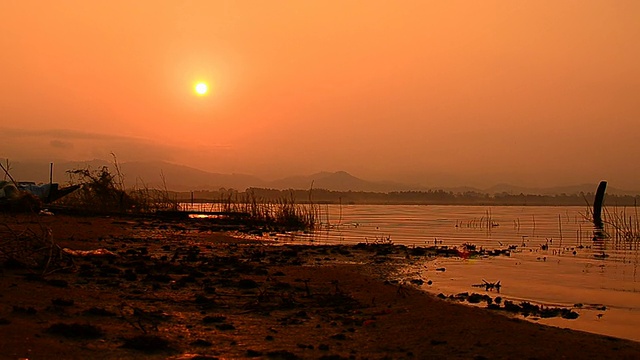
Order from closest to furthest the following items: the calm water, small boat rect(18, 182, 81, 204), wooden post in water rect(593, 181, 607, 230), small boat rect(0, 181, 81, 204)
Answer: the calm water
small boat rect(0, 181, 81, 204)
small boat rect(18, 182, 81, 204)
wooden post in water rect(593, 181, 607, 230)

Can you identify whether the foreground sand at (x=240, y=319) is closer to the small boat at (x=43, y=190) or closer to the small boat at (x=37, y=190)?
the small boat at (x=37, y=190)

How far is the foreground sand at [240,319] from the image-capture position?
7.69 metres

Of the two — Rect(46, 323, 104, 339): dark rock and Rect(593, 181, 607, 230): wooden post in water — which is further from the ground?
Rect(593, 181, 607, 230): wooden post in water

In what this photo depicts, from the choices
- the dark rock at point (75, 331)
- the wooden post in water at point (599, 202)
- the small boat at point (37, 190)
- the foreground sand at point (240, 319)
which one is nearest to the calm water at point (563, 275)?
the foreground sand at point (240, 319)

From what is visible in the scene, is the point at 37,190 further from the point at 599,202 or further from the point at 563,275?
the point at 599,202

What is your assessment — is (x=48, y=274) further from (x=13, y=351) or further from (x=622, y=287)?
(x=622, y=287)

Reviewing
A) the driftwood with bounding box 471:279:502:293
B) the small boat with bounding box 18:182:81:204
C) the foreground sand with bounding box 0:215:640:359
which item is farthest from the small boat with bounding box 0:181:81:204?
the driftwood with bounding box 471:279:502:293

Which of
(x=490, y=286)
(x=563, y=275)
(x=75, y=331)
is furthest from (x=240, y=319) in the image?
(x=563, y=275)

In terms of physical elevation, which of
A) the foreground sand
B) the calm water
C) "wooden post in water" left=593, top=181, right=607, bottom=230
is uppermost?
"wooden post in water" left=593, top=181, right=607, bottom=230

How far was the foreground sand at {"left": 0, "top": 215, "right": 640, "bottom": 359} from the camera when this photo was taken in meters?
7.69

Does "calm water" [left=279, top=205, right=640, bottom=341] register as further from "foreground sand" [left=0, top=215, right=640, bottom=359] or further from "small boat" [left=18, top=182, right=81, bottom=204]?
"small boat" [left=18, top=182, right=81, bottom=204]

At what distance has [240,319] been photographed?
9.72m

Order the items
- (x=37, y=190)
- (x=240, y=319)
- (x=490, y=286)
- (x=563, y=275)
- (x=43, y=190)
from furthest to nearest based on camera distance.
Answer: (x=43, y=190), (x=37, y=190), (x=563, y=275), (x=490, y=286), (x=240, y=319)

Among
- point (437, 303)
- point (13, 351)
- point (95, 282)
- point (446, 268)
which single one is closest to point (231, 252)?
point (446, 268)
